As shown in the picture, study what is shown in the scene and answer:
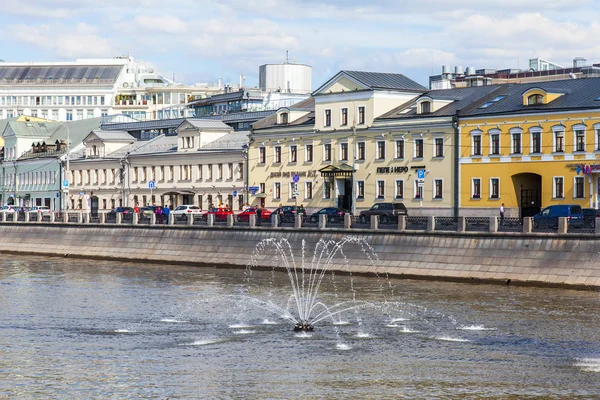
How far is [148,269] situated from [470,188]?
20430 mm

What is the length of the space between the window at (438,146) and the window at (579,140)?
31.3 ft

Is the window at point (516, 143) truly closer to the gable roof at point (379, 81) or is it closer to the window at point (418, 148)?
the window at point (418, 148)

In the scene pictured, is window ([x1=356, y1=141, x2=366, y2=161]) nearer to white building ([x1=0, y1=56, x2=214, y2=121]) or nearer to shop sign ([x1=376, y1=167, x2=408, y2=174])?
shop sign ([x1=376, y1=167, x2=408, y2=174])

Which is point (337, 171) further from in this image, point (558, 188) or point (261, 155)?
point (558, 188)

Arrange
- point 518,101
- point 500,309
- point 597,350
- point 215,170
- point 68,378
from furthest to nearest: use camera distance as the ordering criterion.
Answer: point 215,170 < point 518,101 < point 500,309 < point 597,350 < point 68,378

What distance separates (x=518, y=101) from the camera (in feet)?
218

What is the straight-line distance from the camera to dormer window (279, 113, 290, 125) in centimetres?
8125

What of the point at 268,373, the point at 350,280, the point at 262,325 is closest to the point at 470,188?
the point at 350,280

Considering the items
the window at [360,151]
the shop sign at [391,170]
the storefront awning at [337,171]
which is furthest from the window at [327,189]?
the shop sign at [391,170]

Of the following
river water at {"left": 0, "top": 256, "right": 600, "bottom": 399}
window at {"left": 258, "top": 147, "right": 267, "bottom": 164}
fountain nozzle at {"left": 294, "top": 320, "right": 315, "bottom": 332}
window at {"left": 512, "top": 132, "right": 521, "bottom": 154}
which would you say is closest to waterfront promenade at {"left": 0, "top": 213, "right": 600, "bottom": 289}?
river water at {"left": 0, "top": 256, "right": 600, "bottom": 399}

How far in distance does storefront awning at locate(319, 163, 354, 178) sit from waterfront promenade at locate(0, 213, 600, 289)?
1442 centimetres

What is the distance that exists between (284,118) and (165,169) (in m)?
13.9

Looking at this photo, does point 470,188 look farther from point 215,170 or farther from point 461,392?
point 461,392

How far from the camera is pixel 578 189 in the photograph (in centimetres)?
6322
